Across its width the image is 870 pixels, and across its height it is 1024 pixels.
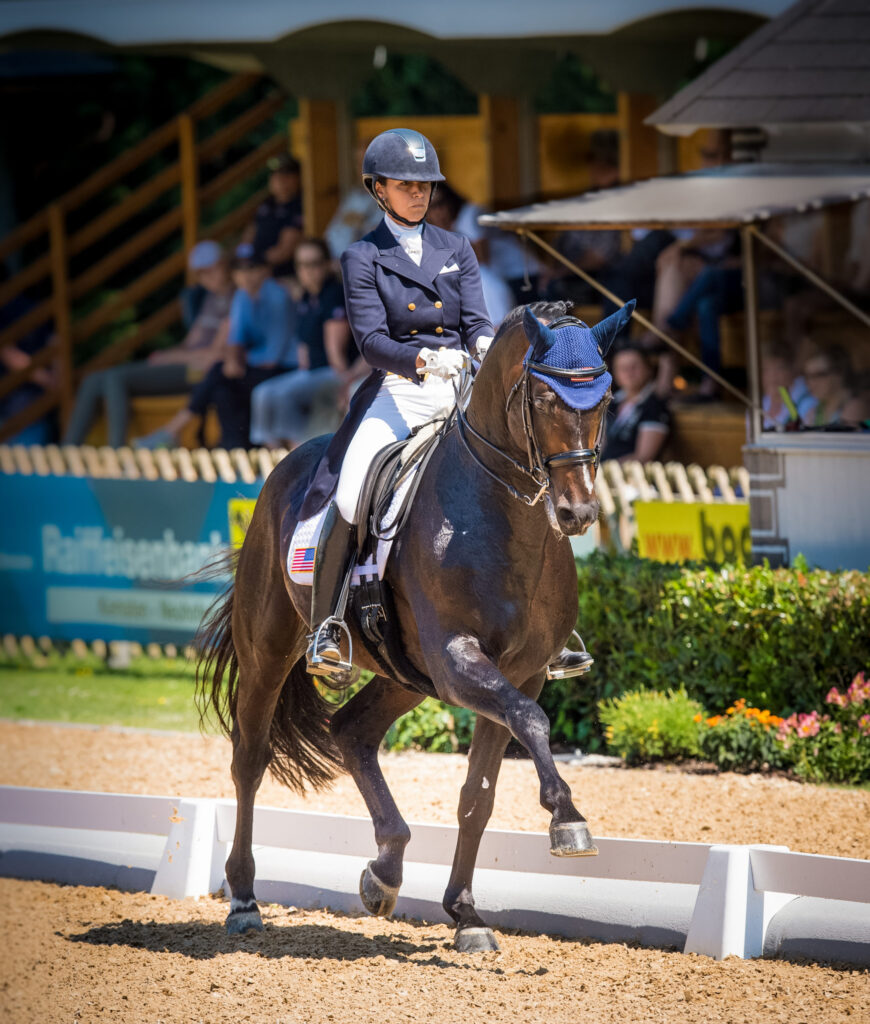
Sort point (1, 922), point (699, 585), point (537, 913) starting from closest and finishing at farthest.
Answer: point (537, 913), point (1, 922), point (699, 585)

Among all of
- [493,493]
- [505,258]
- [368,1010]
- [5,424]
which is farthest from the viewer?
[5,424]

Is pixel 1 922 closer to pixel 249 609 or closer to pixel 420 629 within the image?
pixel 249 609

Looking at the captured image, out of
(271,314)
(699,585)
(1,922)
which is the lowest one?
(1,922)

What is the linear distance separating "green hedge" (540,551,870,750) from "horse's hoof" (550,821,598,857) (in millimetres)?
3593

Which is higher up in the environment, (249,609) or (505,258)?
(505,258)

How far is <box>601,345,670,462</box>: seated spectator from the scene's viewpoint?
40.1 feet

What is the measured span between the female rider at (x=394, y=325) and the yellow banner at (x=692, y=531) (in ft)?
14.6

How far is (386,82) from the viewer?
836 inches

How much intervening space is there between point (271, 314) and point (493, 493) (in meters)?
9.68

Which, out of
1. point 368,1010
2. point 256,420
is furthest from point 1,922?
point 256,420

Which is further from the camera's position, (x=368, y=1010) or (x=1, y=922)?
(x=1, y=922)

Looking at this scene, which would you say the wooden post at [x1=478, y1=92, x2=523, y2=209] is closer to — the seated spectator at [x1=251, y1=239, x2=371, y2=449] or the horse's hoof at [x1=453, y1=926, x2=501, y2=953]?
the seated spectator at [x1=251, y1=239, x2=371, y2=449]

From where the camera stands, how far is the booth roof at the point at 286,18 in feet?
44.0

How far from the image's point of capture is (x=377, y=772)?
6285 mm
